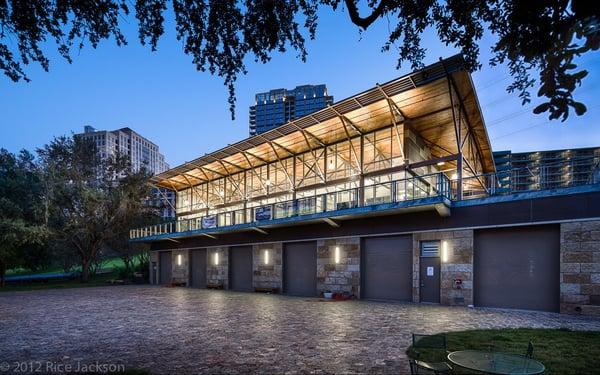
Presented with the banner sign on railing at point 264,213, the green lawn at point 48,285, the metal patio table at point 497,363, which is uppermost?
the banner sign on railing at point 264,213

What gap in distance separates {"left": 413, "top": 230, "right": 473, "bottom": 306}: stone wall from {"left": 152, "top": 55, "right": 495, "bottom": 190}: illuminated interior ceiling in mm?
6422

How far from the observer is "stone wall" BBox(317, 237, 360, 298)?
19.6m

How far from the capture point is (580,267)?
510 inches

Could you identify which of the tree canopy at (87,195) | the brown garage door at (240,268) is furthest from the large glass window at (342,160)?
the tree canopy at (87,195)

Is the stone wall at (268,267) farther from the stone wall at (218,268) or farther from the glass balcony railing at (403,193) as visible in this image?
the stone wall at (218,268)

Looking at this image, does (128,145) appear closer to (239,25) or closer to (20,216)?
(20,216)

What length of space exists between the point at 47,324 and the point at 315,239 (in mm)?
13675

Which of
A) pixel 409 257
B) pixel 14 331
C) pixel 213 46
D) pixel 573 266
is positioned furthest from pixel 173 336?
pixel 573 266

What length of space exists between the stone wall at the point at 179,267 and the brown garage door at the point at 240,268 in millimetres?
6416

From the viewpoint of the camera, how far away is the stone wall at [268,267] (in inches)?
941

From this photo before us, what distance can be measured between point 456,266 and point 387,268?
364 cm

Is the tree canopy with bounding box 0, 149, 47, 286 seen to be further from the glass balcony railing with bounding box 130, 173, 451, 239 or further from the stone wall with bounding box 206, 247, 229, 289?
the stone wall with bounding box 206, 247, 229, 289

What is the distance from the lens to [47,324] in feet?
40.5

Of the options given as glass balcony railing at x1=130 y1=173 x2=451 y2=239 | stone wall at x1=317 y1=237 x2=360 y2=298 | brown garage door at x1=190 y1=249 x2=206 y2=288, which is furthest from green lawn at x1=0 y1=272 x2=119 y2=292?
stone wall at x1=317 y1=237 x2=360 y2=298
